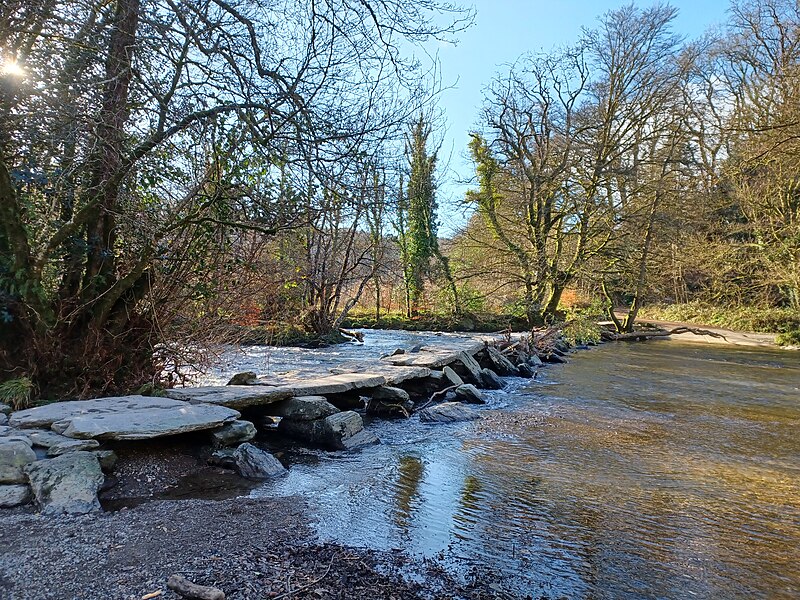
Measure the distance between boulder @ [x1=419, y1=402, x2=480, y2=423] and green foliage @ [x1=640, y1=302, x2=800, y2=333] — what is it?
16.5 m

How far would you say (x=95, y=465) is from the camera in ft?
12.1

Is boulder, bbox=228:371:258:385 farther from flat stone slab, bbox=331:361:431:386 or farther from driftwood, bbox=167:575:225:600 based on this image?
driftwood, bbox=167:575:225:600

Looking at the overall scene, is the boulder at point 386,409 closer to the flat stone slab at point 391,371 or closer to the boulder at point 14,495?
the flat stone slab at point 391,371

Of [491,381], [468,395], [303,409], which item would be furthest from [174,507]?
[491,381]

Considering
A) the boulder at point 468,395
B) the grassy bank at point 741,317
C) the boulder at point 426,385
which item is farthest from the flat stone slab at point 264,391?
the grassy bank at point 741,317

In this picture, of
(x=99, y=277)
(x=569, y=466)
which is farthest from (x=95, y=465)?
(x=569, y=466)

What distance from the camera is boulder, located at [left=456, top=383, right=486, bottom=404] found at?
7.89 m

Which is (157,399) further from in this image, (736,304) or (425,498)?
(736,304)

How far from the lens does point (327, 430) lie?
17.4 feet

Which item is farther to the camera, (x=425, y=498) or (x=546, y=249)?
(x=546, y=249)

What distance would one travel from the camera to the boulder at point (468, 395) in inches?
311

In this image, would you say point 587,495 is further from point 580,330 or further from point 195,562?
point 580,330

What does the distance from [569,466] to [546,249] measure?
14632 millimetres

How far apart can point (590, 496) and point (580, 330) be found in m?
12.2
